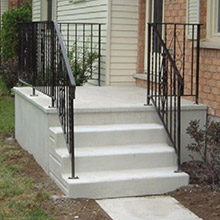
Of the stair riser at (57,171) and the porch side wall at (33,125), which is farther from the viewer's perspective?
the porch side wall at (33,125)

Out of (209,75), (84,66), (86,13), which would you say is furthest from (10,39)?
(209,75)

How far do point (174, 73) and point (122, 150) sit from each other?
107 centimetres

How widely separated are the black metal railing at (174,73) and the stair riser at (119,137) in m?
0.17

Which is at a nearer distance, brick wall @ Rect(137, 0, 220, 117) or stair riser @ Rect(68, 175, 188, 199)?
stair riser @ Rect(68, 175, 188, 199)

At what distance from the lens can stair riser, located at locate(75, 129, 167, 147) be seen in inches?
265

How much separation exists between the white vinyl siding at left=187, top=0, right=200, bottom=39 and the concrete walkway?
253 centimetres

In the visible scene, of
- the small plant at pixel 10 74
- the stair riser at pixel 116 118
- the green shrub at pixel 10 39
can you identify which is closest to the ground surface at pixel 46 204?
the stair riser at pixel 116 118

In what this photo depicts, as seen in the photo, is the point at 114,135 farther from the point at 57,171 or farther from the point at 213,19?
the point at 213,19

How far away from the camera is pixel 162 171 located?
6.61 m

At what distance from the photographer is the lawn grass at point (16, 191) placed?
5.64 meters

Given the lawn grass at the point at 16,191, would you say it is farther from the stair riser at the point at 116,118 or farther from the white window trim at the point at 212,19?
the white window trim at the point at 212,19

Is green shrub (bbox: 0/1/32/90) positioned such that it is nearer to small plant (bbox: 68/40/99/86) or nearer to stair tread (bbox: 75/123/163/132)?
small plant (bbox: 68/40/99/86)

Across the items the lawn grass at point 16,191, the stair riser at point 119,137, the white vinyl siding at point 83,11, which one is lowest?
the lawn grass at point 16,191

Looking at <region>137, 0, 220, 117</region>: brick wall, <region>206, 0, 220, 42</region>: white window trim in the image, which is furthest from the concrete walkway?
<region>206, 0, 220, 42</region>: white window trim
